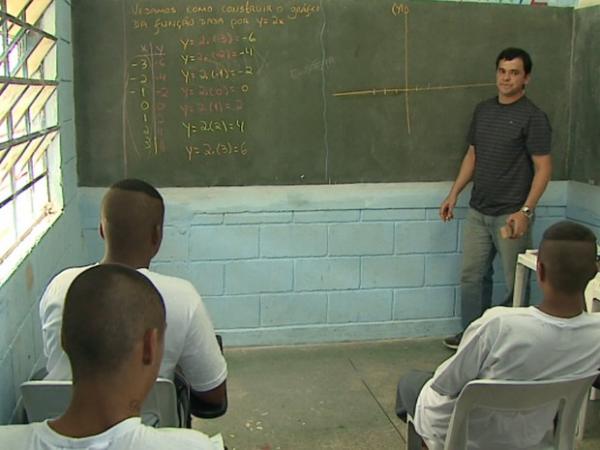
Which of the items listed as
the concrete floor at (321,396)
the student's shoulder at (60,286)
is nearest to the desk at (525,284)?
the concrete floor at (321,396)

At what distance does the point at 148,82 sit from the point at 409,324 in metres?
2.00

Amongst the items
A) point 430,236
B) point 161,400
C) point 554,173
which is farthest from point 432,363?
point 161,400

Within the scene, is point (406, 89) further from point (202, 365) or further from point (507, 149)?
point (202, 365)

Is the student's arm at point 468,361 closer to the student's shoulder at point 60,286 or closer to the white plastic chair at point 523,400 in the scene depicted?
the white plastic chair at point 523,400

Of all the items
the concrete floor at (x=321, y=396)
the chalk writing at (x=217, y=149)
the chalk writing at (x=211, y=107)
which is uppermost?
the chalk writing at (x=211, y=107)

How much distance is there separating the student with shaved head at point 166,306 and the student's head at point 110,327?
2.10 ft

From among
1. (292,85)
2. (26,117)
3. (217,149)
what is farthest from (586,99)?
(26,117)

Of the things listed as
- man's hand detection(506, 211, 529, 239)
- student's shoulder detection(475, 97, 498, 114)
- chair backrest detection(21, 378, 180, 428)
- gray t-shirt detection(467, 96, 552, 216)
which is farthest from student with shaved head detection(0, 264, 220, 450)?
student's shoulder detection(475, 97, 498, 114)

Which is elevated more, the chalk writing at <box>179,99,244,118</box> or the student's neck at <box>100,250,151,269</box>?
the chalk writing at <box>179,99,244,118</box>

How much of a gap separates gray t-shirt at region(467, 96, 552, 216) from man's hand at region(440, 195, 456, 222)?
0.16 m

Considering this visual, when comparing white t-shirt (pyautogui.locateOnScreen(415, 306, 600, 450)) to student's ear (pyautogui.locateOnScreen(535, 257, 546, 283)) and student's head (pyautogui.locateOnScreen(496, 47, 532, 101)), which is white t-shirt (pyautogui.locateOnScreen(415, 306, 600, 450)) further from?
student's head (pyautogui.locateOnScreen(496, 47, 532, 101))

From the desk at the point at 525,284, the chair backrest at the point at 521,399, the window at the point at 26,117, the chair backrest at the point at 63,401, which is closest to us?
the chair backrest at the point at 63,401

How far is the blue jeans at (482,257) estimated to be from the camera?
3971 mm

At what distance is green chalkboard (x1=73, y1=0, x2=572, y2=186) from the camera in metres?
3.83
